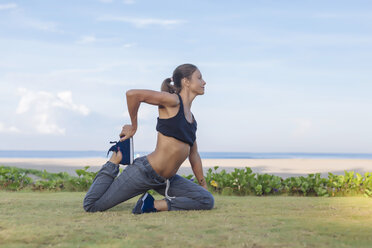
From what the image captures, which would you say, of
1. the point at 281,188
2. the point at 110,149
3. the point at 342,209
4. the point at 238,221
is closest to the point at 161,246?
the point at 238,221

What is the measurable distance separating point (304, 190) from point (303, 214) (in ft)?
6.64

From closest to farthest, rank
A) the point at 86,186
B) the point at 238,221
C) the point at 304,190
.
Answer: the point at 238,221 → the point at 304,190 → the point at 86,186

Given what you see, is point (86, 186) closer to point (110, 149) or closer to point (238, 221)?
point (110, 149)

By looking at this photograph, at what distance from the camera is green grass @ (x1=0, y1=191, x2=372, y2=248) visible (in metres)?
3.31

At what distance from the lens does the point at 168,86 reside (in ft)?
15.9

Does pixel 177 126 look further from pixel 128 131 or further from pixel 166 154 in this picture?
pixel 128 131

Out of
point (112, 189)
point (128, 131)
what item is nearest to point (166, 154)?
point (128, 131)

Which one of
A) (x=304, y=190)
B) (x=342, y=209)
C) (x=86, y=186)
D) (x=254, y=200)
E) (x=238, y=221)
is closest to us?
(x=238, y=221)

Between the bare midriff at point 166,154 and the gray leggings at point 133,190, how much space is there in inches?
2.8

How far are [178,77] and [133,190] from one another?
1.37 metres

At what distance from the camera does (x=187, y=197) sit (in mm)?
4961

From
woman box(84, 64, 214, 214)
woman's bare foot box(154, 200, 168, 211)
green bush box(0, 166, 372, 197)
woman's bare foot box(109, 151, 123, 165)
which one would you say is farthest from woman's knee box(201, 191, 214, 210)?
green bush box(0, 166, 372, 197)

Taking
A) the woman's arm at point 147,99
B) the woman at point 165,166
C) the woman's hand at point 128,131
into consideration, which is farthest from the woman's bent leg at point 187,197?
the woman's arm at point 147,99

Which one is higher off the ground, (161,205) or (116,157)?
(116,157)
